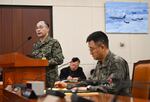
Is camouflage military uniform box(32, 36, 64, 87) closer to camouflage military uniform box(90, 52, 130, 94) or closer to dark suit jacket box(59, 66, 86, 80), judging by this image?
camouflage military uniform box(90, 52, 130, 94)

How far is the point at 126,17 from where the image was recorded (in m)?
7.43

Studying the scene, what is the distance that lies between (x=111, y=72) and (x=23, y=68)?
91 cm

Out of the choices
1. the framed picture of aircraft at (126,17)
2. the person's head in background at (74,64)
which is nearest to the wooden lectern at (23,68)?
the person's head in background at (74,64)

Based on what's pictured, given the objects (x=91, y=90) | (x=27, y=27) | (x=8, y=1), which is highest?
(x=8, y=1)

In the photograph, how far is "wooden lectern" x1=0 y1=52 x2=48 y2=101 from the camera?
3.36 m

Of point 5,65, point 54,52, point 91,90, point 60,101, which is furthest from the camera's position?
point 54,52

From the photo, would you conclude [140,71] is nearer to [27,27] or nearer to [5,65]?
[5,65]

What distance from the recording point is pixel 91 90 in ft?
9.27

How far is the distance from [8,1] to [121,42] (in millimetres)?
2426

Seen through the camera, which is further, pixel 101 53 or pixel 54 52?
pixel 54 52

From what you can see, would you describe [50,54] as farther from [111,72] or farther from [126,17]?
[126,17]

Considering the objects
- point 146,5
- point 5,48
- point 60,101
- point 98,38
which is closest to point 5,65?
point 98,38

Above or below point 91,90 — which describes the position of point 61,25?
above

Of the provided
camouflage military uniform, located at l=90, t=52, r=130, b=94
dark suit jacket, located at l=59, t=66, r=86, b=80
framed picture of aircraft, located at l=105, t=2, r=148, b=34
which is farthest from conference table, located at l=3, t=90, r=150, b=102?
framed picture of aircraft, located at l=105, t=2, r=148, b=34
